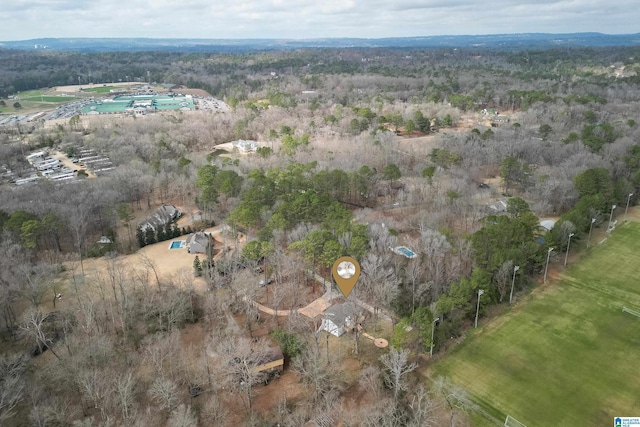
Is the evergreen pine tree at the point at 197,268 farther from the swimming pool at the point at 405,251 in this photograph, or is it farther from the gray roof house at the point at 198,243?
the swimming pool at the point at 405,251

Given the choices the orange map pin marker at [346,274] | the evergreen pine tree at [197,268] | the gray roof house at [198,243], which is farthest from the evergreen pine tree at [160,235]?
the orange map pin marker at [346,274]

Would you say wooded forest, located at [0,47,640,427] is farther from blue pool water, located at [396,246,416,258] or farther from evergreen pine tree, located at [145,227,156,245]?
evergreen pine tree, located at [145,227,156,245]

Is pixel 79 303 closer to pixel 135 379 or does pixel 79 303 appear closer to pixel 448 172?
pixel 135 379

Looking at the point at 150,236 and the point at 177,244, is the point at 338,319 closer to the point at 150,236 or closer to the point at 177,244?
the point at 177,244

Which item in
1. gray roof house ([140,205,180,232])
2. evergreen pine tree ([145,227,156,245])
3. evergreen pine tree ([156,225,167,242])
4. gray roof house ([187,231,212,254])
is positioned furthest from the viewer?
gray roof house ([140,205,180,232])

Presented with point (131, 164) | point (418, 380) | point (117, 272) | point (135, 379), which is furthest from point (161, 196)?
point (418, 380)

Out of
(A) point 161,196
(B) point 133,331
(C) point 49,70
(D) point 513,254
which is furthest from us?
(C) point 49,70

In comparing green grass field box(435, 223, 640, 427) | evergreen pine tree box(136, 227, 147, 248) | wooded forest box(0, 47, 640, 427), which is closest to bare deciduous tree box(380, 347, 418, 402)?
wooded forest box(0, 47, 640, 427)
